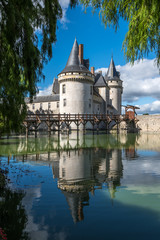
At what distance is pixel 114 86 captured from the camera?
4634cm

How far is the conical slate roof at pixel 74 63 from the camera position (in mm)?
34134

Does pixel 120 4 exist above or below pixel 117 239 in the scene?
above

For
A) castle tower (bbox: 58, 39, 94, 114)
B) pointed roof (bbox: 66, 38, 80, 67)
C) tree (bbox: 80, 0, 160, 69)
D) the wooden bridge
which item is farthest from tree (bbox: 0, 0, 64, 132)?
pointed roof (bbox: 66, 38, 80, 67)

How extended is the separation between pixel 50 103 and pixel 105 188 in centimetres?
3979

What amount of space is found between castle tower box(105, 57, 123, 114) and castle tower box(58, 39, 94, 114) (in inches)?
468

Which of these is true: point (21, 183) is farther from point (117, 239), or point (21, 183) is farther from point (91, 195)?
point (117, 239)

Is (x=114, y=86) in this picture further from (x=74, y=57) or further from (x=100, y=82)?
(x=74, y=57)

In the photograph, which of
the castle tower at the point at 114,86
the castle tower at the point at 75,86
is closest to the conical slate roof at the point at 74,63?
the castle tower at the point at 75,86

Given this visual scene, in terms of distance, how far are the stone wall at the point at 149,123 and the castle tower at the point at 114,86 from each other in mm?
9499

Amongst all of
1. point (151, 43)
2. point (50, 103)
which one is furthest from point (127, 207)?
point (50, 103)

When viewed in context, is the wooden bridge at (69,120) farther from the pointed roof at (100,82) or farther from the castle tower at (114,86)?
the castle tower at (114,86)

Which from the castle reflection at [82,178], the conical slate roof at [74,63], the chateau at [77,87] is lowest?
the castle reflection at [82,178]

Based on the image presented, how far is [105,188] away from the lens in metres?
5.12

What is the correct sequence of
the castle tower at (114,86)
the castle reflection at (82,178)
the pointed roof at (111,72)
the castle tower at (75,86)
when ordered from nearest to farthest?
the castle reflection at (82,178) → the castle tower at (75,86) → the castle tower at (114,86) → the pointed roof at (111,72)
